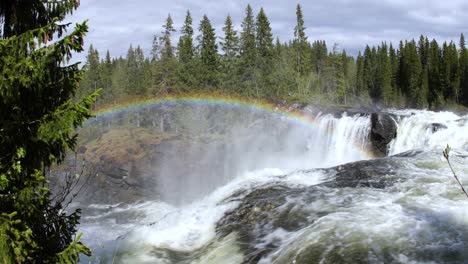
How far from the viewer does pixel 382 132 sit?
974 inches

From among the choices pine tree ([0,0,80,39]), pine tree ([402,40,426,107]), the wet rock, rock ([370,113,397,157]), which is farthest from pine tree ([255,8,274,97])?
pine tree ([0,0,80,39])

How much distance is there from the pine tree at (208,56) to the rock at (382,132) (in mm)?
28707

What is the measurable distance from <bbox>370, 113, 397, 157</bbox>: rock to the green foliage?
21508mm

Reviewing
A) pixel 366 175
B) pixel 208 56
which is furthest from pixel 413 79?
pixel 366 175

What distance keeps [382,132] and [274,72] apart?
2814 centimetres

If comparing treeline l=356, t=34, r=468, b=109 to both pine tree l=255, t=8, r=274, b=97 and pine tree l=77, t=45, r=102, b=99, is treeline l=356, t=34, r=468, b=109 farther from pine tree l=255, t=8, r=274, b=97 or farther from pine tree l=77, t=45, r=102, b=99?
pine tree l=77, t=45, r=102, b=99

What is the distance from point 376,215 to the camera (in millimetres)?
8359

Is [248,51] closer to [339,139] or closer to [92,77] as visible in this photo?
[339,139]

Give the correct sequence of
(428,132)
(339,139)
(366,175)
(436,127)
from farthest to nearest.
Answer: (339,139)
(428,132)
(436,127)
(366,175)

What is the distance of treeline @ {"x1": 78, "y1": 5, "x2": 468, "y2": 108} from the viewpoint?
5131 centimetres

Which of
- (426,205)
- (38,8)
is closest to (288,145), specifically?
(426,205)

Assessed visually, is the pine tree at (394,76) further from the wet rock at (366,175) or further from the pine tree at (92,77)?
the wet rock at (366,175)

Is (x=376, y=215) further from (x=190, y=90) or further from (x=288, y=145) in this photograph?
(x=190, y=90)

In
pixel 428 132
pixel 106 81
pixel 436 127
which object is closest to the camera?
pixel 436 127
